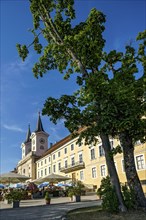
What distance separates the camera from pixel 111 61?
44.9 ft

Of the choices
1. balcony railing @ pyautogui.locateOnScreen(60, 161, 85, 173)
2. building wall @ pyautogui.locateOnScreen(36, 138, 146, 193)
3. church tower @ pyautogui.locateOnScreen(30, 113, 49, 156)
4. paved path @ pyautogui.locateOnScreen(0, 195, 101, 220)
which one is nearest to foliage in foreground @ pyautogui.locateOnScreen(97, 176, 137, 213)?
paved path @ pyautogui.locateOnScreen(0, 195, 101, 220)

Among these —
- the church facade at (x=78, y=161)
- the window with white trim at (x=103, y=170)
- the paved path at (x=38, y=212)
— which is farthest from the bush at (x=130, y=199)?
the window with white trim at (x=103, y=170)

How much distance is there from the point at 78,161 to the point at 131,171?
3153cm

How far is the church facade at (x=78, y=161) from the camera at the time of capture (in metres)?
28.8

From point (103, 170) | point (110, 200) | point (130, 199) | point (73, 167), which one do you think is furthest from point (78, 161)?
point (110, 200)

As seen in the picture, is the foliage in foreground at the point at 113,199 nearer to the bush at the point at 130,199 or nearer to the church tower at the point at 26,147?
the bush at the point at 130,199

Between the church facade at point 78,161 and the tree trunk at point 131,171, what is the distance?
6.99 metres

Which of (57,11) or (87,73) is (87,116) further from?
(57,11)

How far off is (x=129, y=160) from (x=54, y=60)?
27.4 ft

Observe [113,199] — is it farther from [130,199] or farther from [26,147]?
[26,147]

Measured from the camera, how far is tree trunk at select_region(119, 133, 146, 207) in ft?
36.4

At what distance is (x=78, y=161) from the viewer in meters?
42.3

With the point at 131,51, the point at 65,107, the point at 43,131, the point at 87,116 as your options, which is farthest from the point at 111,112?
the point at 43,131

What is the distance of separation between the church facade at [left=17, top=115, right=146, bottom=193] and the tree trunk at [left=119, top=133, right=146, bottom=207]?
699 cm
